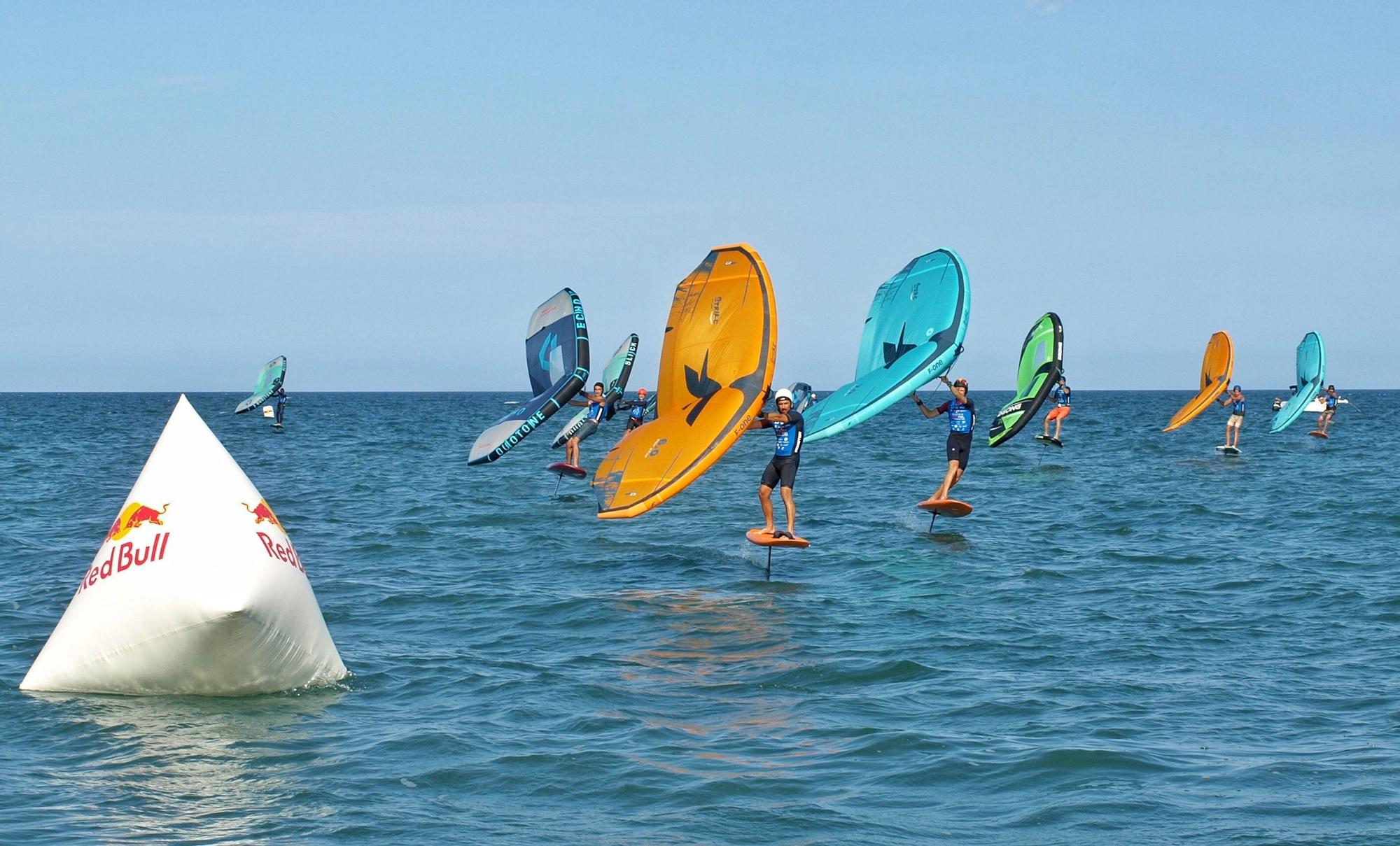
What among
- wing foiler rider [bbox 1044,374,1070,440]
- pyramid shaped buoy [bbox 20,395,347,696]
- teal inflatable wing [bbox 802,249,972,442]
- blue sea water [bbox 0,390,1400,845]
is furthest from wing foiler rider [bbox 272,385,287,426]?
pyramid shaped buoy [bbox 20,395,347,696]

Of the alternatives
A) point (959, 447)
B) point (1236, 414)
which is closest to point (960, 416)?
point (959, 447)

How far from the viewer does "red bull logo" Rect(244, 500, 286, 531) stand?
10.2 m

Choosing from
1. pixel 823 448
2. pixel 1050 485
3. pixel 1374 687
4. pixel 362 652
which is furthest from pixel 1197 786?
pixel 823 448

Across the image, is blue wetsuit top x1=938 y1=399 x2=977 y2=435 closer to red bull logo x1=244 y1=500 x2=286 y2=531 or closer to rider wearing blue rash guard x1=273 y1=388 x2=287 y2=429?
red bull logo x1=244 y1=500 x2=286 y2=531

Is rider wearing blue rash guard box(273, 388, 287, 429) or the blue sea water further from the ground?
rider wearing blue rash guard box(273, 388, 287, 429)

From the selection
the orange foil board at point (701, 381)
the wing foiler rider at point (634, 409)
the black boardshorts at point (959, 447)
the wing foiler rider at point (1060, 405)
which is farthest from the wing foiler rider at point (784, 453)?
the wing foiler rider at point (1060, 405)

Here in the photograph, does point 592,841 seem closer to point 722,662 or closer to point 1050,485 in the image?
point 722,662

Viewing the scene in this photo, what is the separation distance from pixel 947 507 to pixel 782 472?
16.2ft

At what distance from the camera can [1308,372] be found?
4534cm

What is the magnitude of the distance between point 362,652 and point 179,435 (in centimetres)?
296

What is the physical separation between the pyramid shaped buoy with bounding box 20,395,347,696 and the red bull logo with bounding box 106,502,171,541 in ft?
0.04

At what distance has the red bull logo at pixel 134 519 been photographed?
10.1 meters

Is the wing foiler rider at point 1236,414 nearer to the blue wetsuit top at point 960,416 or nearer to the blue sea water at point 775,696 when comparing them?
the blue sea water at point 775,696

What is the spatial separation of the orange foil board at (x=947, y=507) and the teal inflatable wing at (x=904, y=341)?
1668 mm
